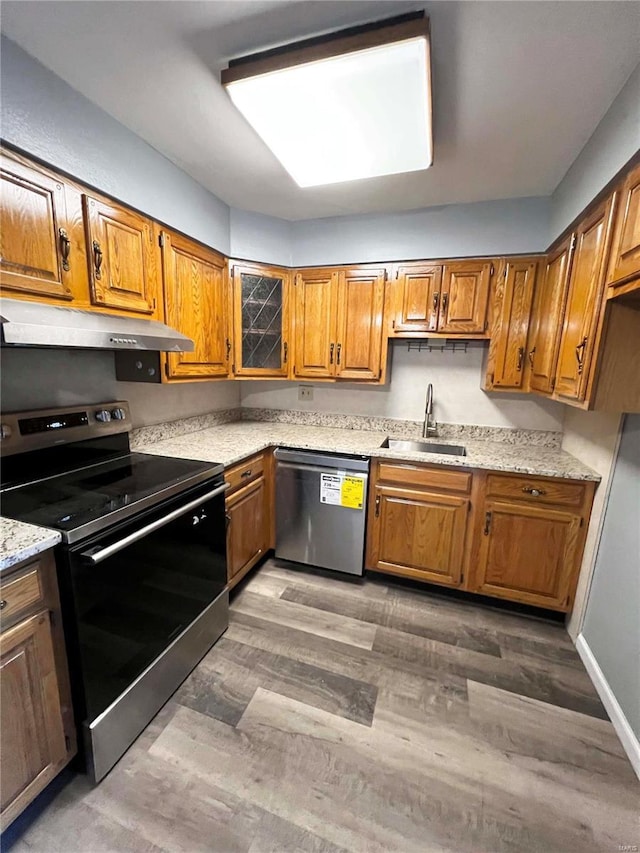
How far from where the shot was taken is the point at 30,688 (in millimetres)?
1010

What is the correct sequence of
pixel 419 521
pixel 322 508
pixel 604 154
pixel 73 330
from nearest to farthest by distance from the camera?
pixel 73 330 → pixel 604 154 → pixel 419 521 → pixel 322 508

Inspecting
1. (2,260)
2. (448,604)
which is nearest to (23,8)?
(2,260)

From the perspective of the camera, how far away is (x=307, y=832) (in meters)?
1.10

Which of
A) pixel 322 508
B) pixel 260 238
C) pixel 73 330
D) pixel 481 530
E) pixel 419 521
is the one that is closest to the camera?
pixel 73 330

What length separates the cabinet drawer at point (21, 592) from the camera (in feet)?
3.07

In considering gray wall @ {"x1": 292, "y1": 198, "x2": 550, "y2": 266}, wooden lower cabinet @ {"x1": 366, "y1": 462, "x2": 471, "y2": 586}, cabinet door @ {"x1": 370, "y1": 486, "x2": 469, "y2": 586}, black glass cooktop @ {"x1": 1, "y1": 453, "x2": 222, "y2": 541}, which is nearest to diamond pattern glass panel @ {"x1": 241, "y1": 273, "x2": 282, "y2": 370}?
gray wall @ {"x1": 292, "y1": 198, "x2": 550, "y2": 266}

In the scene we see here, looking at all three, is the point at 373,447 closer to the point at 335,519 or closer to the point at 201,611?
the point at 335,519

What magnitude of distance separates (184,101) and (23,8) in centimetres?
49

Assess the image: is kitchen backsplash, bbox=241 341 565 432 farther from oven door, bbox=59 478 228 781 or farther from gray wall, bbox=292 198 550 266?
oven door, bbox=59 478 228 781

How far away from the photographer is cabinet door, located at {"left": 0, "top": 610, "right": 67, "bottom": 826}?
3.14 ft

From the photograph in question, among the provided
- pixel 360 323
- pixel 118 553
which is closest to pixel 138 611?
pixel 118 553

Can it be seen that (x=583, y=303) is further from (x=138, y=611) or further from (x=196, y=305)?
(x=138, y=611)

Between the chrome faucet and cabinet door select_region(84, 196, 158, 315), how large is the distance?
185cm

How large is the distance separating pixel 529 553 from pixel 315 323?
201 cm
